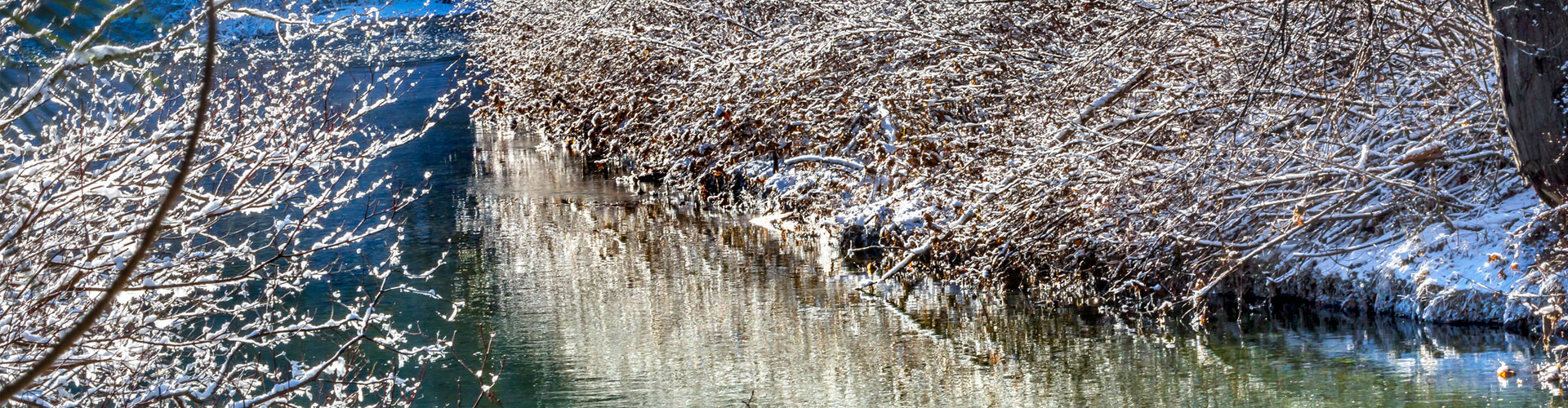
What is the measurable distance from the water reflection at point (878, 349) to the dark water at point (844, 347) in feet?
0.06

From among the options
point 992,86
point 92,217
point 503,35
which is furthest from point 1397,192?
point 503,35

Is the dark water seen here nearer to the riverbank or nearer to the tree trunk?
the riverbank

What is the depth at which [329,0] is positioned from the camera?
16.2ft

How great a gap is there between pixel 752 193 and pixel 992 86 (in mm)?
5407

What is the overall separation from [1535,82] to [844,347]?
5.14 m

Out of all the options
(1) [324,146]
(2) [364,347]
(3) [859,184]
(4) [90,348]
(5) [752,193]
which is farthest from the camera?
(5) [752,193]

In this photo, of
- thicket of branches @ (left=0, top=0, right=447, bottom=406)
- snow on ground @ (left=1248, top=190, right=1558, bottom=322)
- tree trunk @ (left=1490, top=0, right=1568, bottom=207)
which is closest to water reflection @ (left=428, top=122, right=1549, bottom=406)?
snow on ground @ (left=1248, top=190, right=1558, bottom=322)

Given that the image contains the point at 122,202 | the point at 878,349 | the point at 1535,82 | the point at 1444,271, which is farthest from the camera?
the point at 878,349

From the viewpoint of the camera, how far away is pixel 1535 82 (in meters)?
6.13

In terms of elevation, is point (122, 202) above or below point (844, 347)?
above

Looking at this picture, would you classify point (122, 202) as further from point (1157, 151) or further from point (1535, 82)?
point (1157, 151)

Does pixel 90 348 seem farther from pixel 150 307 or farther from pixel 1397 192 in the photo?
pixel 1397 192

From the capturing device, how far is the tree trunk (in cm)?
601

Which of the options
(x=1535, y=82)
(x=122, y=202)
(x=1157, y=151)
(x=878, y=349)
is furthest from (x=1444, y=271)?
(x=122, y=202)
